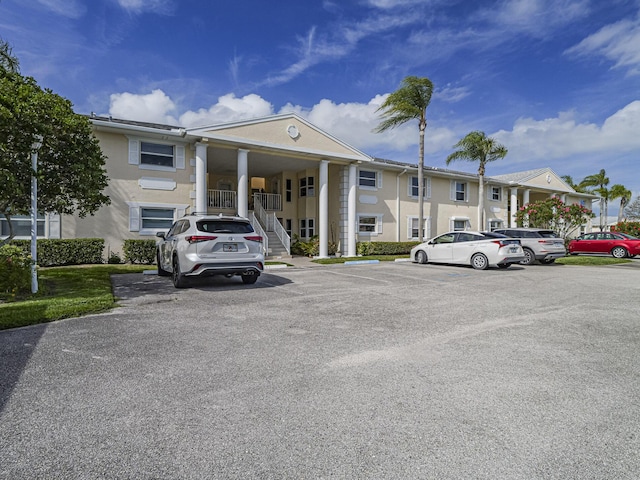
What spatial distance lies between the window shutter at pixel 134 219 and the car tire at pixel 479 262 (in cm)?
1358

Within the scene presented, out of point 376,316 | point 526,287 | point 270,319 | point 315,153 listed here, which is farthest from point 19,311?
point 315,153

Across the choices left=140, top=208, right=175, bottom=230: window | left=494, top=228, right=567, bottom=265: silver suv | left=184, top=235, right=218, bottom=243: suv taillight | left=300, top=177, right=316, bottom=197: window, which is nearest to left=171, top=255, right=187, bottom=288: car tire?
left=184, top=235, right=218, bottom=243: suv taillight

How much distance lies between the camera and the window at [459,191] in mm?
26344

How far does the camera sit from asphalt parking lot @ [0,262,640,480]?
222 cm

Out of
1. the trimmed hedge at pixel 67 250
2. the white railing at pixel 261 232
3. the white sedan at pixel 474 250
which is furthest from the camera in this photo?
the white railing at pixel 261 232

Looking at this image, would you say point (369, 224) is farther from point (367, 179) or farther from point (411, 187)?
point (411, 187)

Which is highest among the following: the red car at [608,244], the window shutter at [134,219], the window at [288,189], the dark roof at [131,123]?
the dark roof at [131,123]

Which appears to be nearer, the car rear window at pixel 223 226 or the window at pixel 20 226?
the car rear window at pixel 223 226

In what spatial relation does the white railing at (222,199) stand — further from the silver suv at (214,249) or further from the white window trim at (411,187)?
the white window trim at (411,187)

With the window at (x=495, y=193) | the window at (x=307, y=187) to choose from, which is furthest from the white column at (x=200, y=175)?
the window at (x=495, y=193)

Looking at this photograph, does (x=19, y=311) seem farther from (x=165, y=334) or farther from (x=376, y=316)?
(x=376, y=316)

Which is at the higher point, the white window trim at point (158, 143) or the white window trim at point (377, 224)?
the white window trim at point (158, 143)

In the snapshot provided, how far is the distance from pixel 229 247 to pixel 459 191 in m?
22.5

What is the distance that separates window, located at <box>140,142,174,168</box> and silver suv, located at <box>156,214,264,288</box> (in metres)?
7.83
